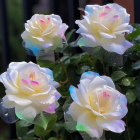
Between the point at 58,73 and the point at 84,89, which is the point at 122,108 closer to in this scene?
the point at 84,89

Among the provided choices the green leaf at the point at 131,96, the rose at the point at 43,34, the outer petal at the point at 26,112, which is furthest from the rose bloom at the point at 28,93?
the green leaf at the point at 131,96

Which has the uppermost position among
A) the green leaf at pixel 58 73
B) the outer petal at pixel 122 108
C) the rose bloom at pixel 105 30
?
the rose bloom at pixel 105 30

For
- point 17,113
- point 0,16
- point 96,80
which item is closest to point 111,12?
point 96,80

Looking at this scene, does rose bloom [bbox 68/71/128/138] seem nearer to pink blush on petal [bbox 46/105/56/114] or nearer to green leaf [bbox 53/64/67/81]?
pink blush on petal [bbox 46/105/56/114]

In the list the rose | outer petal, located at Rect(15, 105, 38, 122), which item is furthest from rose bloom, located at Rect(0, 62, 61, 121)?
the rose

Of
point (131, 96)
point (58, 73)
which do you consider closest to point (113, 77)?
point (131, 96)

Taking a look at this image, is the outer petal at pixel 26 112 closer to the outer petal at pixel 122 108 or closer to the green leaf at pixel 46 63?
the outer petal at pixel 122 108
